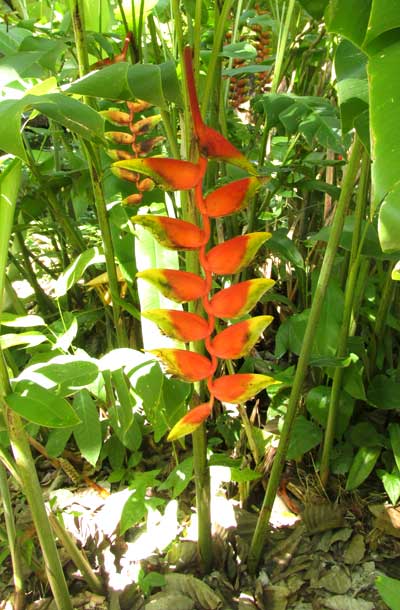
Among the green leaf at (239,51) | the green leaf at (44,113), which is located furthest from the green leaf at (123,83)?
the green leaf at (239,51)

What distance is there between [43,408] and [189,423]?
0.49 ft

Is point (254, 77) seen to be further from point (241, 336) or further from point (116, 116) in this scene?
point (241, 336)

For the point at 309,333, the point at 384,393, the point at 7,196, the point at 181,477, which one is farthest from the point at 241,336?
the point at 384,393

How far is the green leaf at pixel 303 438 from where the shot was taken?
94cm

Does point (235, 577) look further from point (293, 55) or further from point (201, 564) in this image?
point (293, 55)

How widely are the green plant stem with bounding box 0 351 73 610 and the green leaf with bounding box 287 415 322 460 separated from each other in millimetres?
427

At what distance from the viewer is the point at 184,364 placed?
1.82 ft

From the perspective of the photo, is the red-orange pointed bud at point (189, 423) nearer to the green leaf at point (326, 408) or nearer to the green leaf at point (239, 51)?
the green leaf at point (326, 408)

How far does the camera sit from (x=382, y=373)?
106cm

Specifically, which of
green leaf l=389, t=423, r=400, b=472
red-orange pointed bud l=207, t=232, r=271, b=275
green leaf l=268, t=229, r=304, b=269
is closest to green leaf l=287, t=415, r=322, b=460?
green leaf l=389, t=423, r=400, b=472

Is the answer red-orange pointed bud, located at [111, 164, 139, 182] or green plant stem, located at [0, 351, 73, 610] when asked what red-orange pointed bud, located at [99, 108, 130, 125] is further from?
green plant stem, located at [0, 351, 73, 610]

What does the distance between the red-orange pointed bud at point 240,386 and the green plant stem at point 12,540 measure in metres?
0.35

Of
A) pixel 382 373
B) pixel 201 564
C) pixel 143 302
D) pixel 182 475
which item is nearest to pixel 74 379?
pixel 143 302

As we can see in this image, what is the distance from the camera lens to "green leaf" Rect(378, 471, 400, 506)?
0.89 metres
